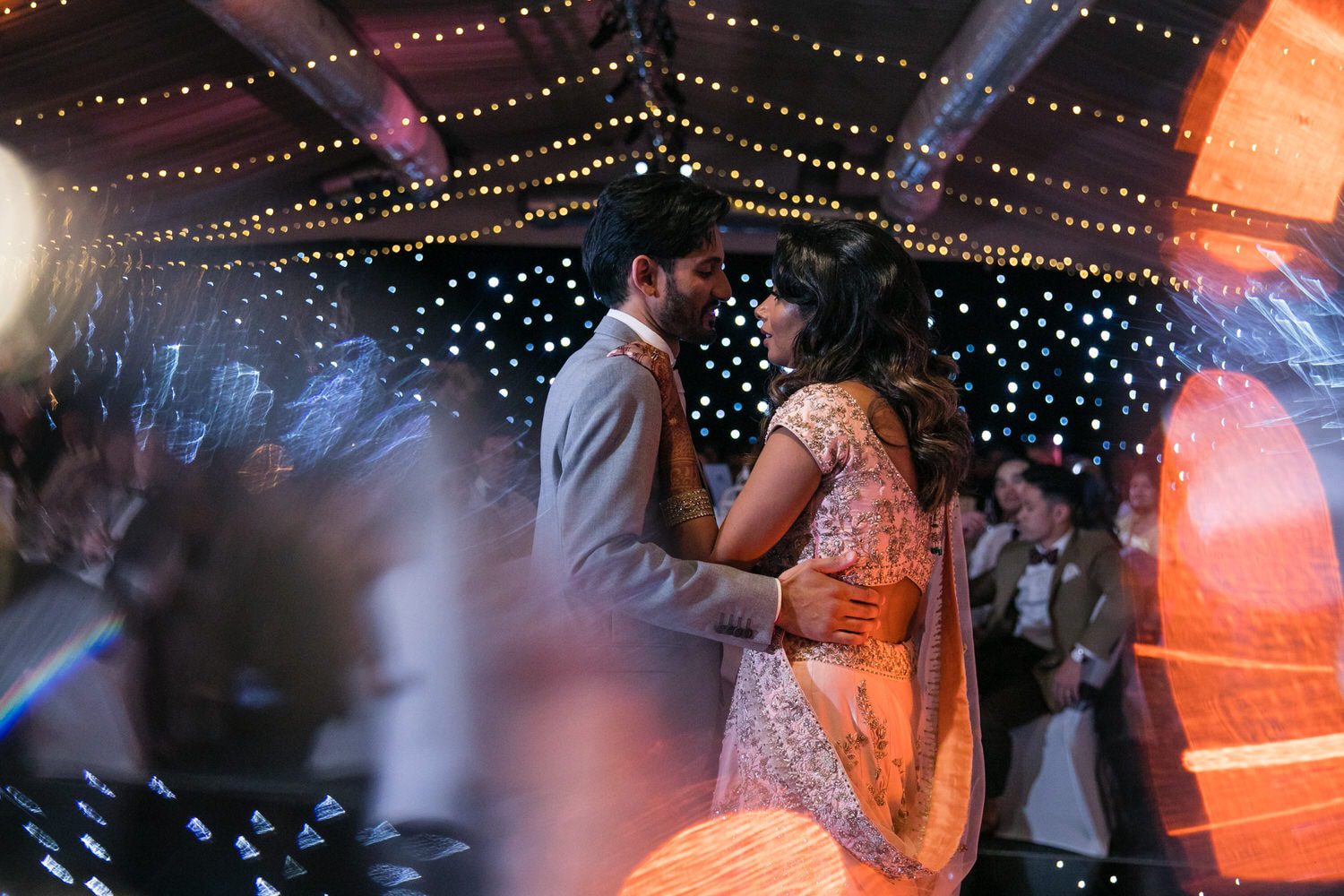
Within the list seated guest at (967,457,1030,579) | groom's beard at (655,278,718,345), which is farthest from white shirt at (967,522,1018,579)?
groom's beard at (655,278,718,345)

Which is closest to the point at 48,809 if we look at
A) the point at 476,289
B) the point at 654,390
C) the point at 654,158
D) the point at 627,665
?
the point at 627,665

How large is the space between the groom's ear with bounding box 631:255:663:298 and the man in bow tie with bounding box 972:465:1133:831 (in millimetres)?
2411

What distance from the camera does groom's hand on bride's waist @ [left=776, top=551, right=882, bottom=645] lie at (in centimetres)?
168

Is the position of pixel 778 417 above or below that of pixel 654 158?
below

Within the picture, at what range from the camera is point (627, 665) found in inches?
73.0

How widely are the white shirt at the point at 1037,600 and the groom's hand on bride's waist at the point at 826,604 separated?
96.0 inches

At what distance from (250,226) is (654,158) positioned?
2.16 meters

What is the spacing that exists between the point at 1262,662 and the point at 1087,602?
2.57ft

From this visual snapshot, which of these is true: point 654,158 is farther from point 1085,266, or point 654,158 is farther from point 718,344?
point 1085,266

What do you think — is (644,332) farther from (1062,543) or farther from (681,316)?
(1062,543)

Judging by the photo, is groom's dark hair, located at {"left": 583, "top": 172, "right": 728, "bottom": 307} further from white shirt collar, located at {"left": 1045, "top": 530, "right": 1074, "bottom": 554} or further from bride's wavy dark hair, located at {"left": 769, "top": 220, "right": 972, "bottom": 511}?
white shirt collar, located at {"left": 1045, "top": 530, "right": 1074, "bottom": 554}

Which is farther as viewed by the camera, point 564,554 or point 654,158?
point 654,158

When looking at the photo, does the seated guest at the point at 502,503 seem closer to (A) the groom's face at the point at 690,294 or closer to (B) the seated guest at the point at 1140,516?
(B) the seated guest at the point at 1140,516

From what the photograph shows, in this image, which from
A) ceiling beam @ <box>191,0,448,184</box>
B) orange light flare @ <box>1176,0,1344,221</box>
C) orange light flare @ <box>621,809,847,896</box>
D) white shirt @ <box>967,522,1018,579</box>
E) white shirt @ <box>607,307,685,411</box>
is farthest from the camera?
white shirt @ <box>967,522,1018,579</box>
